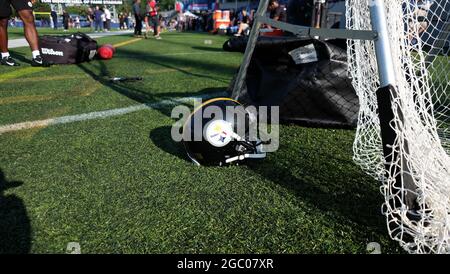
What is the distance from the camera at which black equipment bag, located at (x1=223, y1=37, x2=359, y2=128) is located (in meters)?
2.62

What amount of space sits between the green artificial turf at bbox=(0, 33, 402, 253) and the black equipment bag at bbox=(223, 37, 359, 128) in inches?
5.1

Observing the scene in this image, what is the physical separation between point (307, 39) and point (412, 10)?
0.91 m

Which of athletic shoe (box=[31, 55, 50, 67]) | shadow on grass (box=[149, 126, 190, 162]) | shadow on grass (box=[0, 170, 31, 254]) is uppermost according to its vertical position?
athletic shoe (box=[31, 55, 50, 67])

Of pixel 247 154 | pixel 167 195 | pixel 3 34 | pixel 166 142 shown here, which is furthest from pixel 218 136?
pixel 3 34

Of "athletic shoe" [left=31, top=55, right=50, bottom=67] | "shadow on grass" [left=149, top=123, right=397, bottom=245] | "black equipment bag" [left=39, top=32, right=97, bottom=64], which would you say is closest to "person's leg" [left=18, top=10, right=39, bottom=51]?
"athletic shoe" [left=31, top=55, right=50, bottom=67]

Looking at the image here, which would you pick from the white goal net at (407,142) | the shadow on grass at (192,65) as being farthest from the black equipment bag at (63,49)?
the white goal net at (407,142)

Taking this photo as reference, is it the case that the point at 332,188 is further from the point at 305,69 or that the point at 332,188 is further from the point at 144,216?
the point at 305,69

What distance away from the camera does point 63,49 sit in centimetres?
558

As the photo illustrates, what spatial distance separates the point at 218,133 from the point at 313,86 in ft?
3.65

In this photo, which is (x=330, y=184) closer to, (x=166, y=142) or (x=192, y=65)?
(x=166, y=142)

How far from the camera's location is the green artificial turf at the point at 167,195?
133cm

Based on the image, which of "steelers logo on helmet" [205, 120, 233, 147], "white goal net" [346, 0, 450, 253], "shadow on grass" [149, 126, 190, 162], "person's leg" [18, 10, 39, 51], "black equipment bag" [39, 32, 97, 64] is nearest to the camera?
"white goal net" [346, 0, 450, 253]

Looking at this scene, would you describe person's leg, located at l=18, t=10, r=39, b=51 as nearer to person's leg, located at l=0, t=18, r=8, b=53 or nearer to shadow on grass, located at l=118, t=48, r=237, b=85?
person's leg, located at l=0, t=18, r=8, b=53
